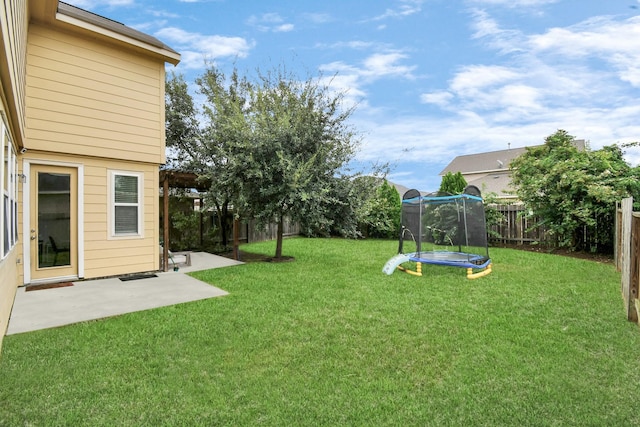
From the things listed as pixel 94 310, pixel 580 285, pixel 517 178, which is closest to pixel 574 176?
pixel 517 178

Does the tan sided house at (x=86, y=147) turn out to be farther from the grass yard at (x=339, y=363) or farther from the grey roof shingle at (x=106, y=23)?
the grass yard at (x=339, y=363)

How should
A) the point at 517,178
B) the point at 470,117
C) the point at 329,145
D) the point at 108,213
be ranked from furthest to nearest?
the point at 470,117 → the point at 517,178 → the point at 329,145 → the point at 108,213

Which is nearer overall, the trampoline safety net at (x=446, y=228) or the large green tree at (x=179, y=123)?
the trampoline safety net at (x=446, y=228)

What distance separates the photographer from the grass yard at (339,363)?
214 centimetres

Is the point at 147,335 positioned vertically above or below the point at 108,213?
below

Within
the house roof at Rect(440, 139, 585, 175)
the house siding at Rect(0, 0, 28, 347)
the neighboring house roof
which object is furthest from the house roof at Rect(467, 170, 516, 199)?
the house siding at Rect(0, 0, 28, 347)

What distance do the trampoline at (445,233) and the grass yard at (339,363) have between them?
62.6 inches

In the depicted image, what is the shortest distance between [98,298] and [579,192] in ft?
34.7

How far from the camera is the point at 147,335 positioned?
11.3 ft

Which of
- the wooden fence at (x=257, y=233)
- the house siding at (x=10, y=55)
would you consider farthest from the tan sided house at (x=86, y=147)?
the wooden fence at (x=257, y=233)

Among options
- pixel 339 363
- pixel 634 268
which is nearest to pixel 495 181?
pixel 634 268

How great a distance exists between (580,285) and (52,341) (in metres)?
7.12

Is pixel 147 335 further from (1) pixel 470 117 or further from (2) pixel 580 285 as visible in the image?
(1) pixel 470 117

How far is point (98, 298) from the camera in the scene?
479 centimetres
